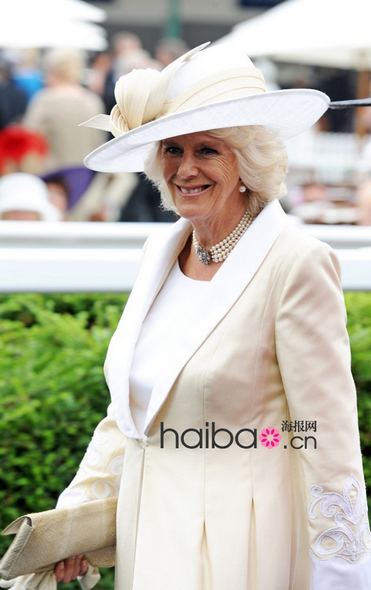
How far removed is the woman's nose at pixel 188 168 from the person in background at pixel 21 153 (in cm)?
474

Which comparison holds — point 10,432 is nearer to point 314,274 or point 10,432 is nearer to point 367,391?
point 367,391

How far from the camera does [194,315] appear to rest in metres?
2.63

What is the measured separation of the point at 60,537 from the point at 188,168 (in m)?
0.90

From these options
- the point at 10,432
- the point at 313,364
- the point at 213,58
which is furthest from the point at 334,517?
the point at 10,432

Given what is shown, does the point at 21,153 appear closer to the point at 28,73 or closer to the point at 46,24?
the point at 46,24

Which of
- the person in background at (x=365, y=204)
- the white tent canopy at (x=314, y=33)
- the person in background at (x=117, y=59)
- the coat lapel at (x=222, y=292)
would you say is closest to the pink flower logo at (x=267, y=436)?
the coat lapel at (x=222, y=292)

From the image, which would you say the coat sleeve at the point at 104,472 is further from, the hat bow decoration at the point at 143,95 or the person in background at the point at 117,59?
the person in background at the point at 117,59

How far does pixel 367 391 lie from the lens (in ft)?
13.9

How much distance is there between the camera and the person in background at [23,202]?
634 centimetres

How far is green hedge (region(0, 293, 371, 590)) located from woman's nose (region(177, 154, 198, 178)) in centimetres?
143

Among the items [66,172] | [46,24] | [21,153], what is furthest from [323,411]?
[46,24]

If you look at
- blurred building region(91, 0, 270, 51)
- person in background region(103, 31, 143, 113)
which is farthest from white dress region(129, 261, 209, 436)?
blurred building region(91, 0, 270, 51)

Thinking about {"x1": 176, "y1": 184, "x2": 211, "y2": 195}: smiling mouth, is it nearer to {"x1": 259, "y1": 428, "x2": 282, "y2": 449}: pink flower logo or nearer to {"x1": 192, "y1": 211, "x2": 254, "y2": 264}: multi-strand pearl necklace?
{"x1": 192, "y1": 211, "x2": 254, "y2": 264}: multi-strand pearl necklace

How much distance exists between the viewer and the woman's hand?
2889 mm
